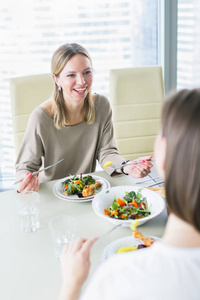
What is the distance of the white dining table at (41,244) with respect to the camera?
1036mm

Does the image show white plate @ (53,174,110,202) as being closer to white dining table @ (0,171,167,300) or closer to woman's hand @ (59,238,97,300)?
white dining table @ (0,171,167,300)

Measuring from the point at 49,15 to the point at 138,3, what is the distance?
784 millimetres

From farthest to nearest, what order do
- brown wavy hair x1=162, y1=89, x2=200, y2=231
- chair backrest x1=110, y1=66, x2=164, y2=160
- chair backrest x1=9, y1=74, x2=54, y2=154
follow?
1. chair backrest x1=110, y1=66, x2=164, y2=160
2. chair backrest x1=9, y1=74, x2=54, y2=154
3. brown wavy hair x1=162, y1=89, x2=200, y2=231

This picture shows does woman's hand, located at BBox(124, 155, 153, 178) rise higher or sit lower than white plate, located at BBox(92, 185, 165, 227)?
higher

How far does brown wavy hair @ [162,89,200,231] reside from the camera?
0.66 metres

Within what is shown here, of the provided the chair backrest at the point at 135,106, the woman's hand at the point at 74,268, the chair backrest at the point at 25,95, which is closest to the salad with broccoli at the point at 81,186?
the woman's hand at the point at 74,268

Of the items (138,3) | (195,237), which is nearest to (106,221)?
(195,237)

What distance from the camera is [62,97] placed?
6.67ft

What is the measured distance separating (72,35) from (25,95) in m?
1.09

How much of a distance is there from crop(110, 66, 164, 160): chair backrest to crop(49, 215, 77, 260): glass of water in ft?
4.44

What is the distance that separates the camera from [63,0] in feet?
9.72

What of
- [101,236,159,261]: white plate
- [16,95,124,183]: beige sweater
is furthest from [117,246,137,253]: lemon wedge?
[16,95,124,183]: beige sweater

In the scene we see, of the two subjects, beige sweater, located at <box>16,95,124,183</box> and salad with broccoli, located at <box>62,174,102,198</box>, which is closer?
salad with broccoli, located at <box>62,174,102,198</box>

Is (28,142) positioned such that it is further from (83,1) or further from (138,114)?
(83,1)
